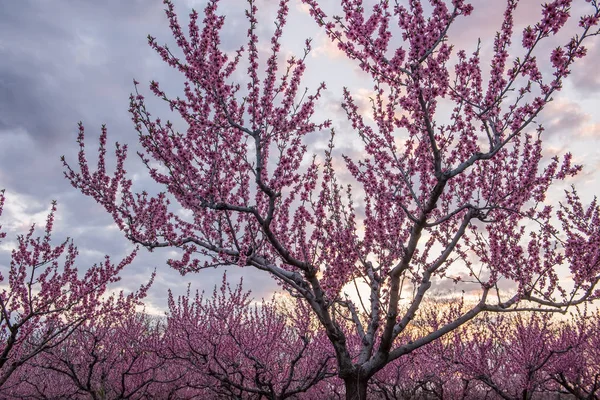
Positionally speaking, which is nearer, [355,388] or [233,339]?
[355,388]

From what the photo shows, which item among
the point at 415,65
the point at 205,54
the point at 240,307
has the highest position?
the point at 205,54

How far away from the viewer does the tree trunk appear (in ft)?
29.8

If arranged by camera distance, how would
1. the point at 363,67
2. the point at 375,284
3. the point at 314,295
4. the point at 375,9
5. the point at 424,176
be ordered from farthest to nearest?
the point at 375,284 < the point at 424,176 < the point at 314,295 < the point at 363,67 < the point at 375,9

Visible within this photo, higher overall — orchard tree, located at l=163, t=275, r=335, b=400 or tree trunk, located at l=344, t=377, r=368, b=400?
orchard tree, located at l=163, t=275, r=335, b=400

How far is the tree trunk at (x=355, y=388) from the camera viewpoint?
907 centimetres

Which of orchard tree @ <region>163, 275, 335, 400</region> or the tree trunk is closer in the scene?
the tree trunk

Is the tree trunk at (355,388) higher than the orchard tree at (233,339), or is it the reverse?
the orchard tree at (233,339)

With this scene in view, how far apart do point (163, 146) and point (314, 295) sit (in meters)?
4.14

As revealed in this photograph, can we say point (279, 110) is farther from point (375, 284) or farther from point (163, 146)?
point (375, 284)

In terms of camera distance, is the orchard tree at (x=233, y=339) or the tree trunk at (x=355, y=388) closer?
the tree trunk at (x=355, y=388)

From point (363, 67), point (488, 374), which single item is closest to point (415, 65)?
point (363, 67)

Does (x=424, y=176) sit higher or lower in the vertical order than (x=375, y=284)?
higher

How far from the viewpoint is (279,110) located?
26.2 feet

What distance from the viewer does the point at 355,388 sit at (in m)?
9.13
